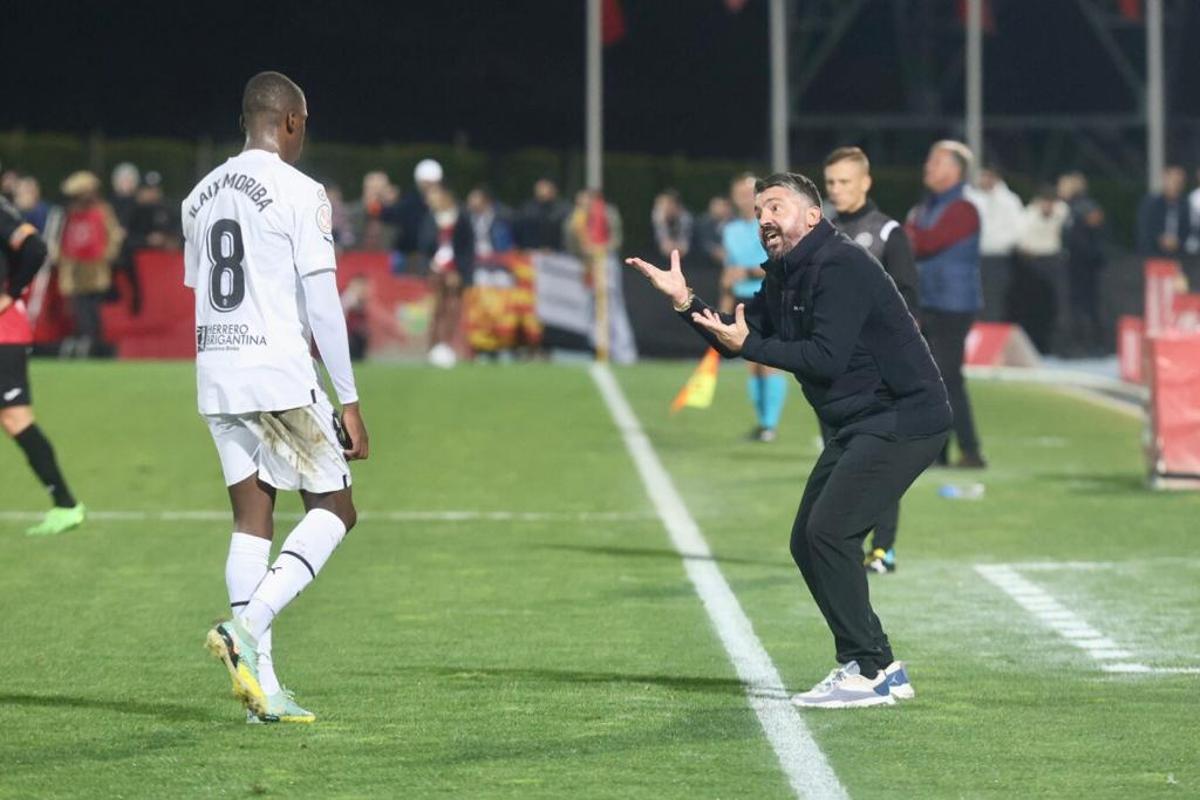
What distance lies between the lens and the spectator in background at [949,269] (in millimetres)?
14703

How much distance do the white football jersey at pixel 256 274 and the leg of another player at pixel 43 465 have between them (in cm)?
539

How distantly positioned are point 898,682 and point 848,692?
265 millimetres

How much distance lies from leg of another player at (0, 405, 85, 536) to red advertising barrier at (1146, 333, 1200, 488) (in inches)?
245

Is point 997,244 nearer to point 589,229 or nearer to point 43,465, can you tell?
point 589,229

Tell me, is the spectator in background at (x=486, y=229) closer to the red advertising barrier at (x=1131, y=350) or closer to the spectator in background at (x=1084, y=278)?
the spectator in background at (x=1084, y=278)

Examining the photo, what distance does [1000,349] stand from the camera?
2752 centimetres

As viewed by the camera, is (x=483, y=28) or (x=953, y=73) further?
(x=483, y=28)

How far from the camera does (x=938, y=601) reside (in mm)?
10797

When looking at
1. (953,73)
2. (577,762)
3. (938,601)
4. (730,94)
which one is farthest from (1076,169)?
(577,762)

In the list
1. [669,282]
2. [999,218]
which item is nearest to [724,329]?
[669,282]

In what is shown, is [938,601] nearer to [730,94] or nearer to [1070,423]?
[1070,423]

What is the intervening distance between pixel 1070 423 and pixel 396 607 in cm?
1094

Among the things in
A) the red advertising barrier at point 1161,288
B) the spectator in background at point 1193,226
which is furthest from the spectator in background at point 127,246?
the spectator in background at point 1193,226

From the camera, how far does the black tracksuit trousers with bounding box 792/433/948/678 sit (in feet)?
27.1
